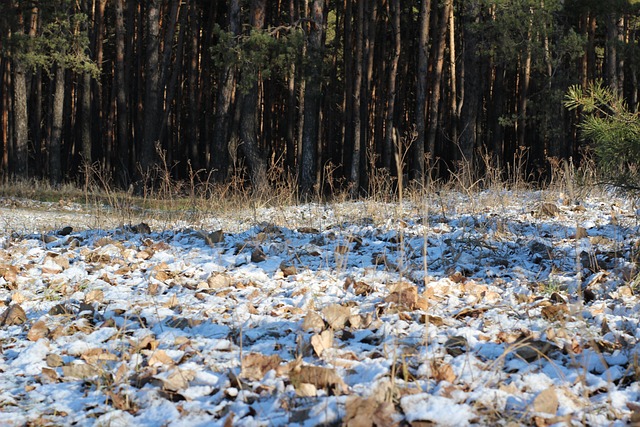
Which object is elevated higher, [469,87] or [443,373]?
[469,87]

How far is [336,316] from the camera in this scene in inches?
124

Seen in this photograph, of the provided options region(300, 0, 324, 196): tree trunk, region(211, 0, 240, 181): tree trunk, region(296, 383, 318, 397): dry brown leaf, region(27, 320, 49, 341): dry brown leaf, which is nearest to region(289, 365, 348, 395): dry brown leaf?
region(296, 383, 318, 397): dry brown leaf

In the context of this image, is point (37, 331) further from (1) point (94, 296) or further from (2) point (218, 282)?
(2) point (218, 282)

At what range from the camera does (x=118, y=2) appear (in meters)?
19.4

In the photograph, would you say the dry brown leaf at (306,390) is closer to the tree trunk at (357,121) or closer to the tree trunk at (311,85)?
the tree trunk at (311,85)

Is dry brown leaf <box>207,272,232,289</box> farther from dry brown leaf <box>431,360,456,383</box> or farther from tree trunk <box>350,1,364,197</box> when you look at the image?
tree trunk <box>350,1,364,197</box>

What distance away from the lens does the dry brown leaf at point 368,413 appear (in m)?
2.06

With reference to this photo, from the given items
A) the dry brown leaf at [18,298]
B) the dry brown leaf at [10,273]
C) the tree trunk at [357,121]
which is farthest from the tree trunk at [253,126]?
the dry brown leaf at [18,298]

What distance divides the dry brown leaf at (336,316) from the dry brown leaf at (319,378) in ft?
2.25

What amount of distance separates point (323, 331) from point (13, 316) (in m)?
1.84

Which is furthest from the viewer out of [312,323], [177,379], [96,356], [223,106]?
[223,106]

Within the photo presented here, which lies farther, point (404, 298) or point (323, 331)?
point (404, 298)

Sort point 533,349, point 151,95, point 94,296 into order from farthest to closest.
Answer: point 151,95
point 94,296
point 533,349

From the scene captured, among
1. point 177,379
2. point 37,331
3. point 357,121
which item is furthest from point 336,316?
point 357,121
